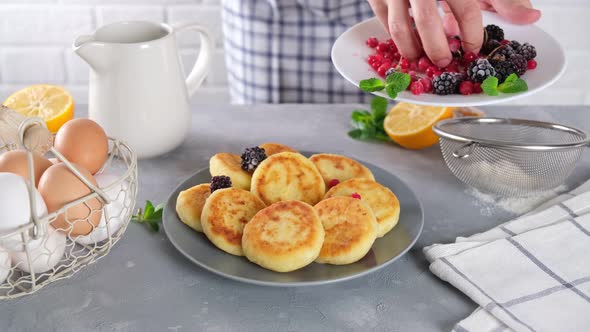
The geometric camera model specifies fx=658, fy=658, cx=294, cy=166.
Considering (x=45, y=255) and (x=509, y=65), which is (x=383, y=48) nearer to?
(x=509, y=65)

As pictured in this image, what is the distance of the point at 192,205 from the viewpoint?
0.94 meters

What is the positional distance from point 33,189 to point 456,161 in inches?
26.8

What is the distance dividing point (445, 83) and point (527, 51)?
0.59 feet

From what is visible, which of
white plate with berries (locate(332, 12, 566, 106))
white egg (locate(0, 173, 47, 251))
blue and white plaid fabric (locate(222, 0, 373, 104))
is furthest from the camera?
blue and white plaid fabric (locate(222, 0, 373, 104))

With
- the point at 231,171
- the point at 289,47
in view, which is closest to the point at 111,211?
the point at 231,171

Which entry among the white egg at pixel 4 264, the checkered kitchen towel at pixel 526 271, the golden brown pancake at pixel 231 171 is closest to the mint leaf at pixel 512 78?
the checkered kitchen towel at pixel 526 271

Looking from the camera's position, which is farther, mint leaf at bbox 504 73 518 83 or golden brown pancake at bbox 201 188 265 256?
mint leaf at bbox 504 73 518 83

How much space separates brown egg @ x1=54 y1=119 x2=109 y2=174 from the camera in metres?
0.88

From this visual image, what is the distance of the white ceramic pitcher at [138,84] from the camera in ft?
3.61

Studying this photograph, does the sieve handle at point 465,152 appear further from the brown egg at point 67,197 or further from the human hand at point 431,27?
the brown egg at point 67,197

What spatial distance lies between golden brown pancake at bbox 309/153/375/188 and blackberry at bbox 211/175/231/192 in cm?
15

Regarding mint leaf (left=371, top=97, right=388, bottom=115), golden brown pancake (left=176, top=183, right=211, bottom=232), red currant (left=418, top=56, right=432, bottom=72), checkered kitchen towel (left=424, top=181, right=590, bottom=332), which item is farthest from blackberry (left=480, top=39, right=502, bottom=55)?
golden brown pancake (left=176, top=183, right=211, bottom=232)

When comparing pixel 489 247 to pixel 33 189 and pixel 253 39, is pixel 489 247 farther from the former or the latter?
pixel 253 39

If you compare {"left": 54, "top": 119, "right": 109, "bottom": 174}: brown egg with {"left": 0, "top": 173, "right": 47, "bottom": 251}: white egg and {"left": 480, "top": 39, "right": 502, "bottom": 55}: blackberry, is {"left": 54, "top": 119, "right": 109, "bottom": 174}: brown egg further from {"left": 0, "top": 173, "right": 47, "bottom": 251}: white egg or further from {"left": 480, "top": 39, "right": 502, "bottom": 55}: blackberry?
{"left": 480, "top": 39, "right": 502, "bottom": 55}: blackberry
